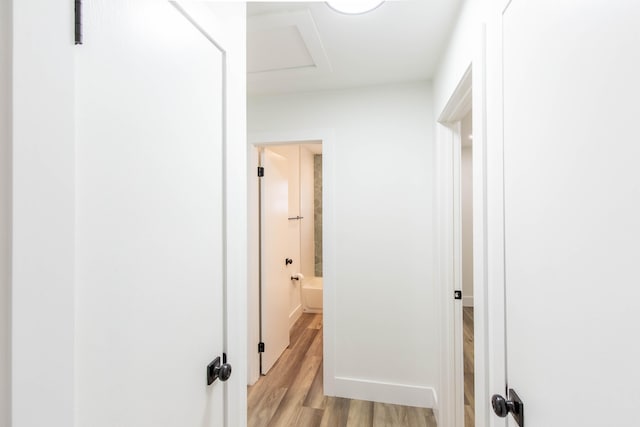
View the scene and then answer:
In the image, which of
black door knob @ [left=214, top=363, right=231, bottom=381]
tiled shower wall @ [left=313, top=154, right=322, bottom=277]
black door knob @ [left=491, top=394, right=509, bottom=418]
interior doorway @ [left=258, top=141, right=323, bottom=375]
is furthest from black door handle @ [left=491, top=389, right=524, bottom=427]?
tiled shower wall @ [left=313, top=154, right=322, bottom=277]

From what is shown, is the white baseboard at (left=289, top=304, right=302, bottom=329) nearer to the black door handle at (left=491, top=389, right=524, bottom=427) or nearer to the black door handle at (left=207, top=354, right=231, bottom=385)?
the black door handle at (left=207, top=354, right=231, bottom=385)

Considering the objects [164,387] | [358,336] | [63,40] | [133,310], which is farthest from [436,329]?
[63,40]

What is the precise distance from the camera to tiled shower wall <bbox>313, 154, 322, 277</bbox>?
4.73 m

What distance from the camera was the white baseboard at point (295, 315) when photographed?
140 inches

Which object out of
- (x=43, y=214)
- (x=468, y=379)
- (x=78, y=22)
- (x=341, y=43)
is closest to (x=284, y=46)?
(x=341, y=43)

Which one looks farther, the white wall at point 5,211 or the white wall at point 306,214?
the white wall at point 306,214

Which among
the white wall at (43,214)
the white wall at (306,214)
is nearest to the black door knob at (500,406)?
the white wall at (43,214)

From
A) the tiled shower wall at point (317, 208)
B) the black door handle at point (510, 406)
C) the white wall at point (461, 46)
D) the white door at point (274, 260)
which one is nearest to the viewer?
the black door handle at point (510, 406)

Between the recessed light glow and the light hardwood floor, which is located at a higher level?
the recessed light glow

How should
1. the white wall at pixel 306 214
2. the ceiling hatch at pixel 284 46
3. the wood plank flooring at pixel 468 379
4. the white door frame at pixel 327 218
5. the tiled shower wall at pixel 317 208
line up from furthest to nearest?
the tiled shower wall at pixel 317 208 < the white wall at pixel 306 214 < the white door frame at pixel 327 218 < the wood plank flooring at pixel 468 379 < the ceiling hatch at pixel 284 46

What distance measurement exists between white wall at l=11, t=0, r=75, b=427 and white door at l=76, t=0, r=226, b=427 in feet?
0.11

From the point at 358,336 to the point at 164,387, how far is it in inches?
68.4

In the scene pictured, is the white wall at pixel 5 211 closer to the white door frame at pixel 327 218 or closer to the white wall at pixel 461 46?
the white wall at pixel 461 46

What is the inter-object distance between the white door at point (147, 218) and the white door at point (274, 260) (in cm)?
157
